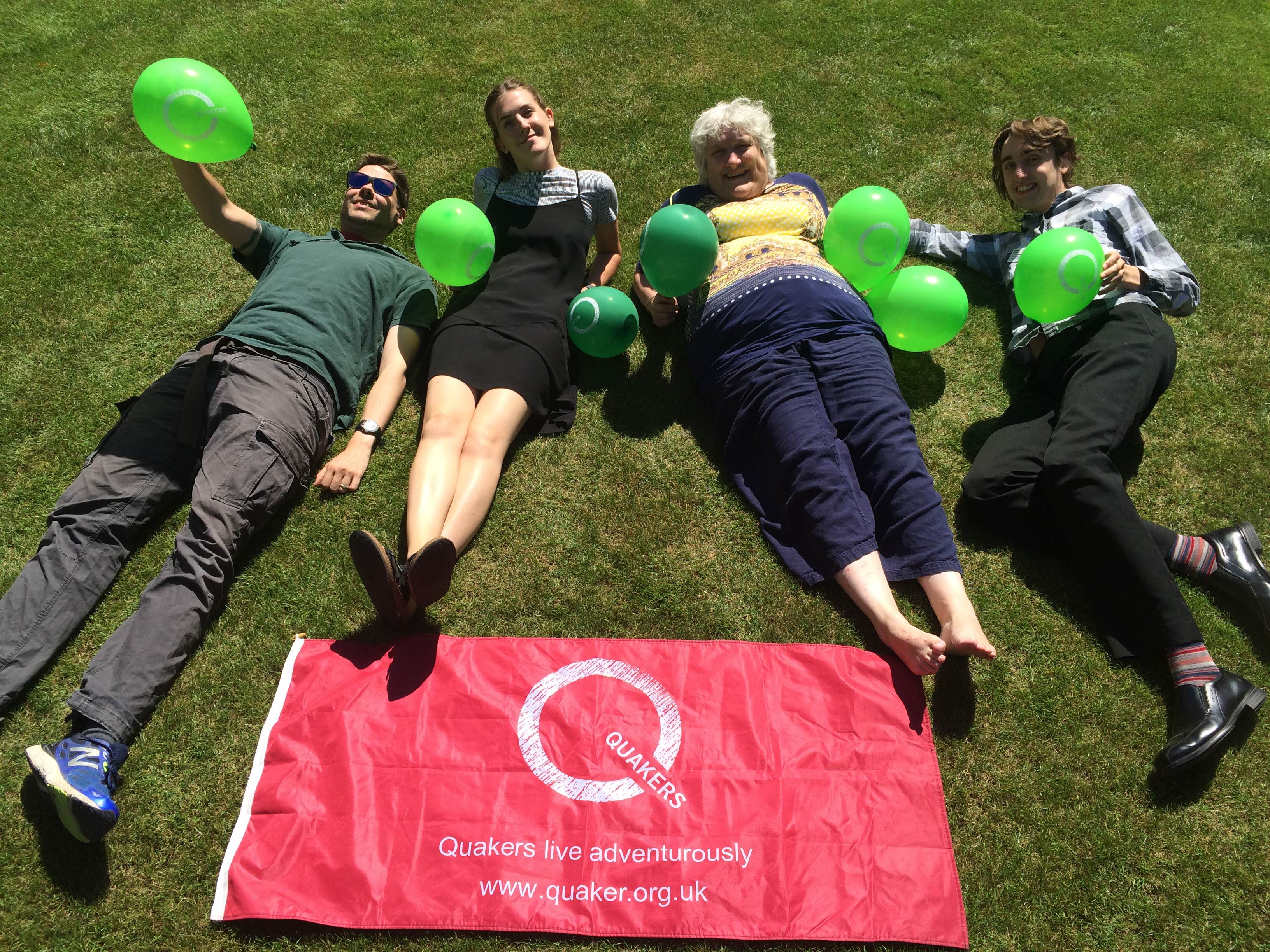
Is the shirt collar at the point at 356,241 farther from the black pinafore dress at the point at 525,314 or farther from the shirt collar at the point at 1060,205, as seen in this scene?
the shirt collar at the point at 1060,205

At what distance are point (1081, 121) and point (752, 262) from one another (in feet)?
11.7

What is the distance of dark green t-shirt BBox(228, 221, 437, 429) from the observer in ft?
12.7

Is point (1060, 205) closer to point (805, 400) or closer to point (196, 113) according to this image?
point (805, 400)

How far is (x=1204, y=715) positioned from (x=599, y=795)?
2406 millimetres

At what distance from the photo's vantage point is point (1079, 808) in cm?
291

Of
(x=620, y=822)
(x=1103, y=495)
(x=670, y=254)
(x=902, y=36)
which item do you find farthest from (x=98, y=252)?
(x=902, y=36)

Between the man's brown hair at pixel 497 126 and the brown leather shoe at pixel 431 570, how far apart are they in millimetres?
2581

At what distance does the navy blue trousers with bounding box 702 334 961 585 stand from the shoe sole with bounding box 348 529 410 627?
173 cm

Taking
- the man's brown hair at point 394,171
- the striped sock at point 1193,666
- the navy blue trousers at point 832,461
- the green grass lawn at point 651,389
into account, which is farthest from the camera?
the man's brown hair at point 394,171

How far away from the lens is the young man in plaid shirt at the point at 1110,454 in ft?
10.3

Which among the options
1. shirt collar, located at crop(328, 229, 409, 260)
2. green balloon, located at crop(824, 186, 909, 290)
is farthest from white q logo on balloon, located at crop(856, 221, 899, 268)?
shirt collar, located at crop(328, 229, 409, 260)

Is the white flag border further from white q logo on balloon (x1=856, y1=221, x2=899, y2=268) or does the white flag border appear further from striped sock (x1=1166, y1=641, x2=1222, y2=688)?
striped sock (x1=1166, y1=641, x2=1222, y2=688)

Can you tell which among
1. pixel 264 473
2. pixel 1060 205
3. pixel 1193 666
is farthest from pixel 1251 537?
pixel 264 473

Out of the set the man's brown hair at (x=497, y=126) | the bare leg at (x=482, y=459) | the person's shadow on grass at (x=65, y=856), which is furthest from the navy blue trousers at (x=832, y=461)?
the person's shadow on grass at (x=65, y=856)
